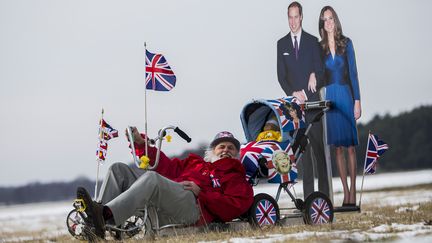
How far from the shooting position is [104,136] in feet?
31.1

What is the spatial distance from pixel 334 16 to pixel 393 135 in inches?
797

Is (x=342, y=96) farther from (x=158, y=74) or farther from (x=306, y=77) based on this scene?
(x=158, y=74)

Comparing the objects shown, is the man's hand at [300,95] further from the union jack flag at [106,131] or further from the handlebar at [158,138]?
the handlebar at [158,138]

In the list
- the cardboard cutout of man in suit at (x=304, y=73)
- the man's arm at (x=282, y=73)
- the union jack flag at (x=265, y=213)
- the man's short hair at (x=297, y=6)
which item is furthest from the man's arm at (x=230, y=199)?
the man's short hair at (x=297, y=6)

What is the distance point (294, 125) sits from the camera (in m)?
7.96

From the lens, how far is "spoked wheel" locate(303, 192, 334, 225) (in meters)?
7.54

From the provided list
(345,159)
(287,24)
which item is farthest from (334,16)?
(345,159)

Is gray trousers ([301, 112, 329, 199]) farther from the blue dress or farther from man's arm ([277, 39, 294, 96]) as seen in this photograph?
man's arm ([277, 39, 294, 96])

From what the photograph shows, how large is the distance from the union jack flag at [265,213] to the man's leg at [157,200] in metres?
0.66

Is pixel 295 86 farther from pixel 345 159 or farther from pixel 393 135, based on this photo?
pixel 393 135

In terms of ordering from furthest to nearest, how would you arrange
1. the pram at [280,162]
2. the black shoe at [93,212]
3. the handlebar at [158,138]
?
1. the pram at [280,162]
2. the handlebar at [158,138]
3. the black shoe at [93,212]

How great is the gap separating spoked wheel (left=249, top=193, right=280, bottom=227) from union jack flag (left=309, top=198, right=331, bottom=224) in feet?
1.69

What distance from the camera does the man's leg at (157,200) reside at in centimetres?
601

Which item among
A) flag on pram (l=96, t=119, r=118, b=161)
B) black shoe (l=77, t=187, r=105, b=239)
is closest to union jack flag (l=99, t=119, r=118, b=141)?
flag on pram (l=96, t=119, r=118, b=161)
